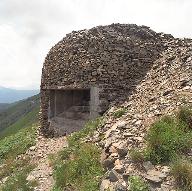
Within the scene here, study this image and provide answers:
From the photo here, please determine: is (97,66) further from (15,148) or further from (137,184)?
(137,184)

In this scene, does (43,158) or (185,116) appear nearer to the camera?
(185,116)

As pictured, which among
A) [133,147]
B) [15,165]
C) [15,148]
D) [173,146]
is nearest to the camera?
[173,146]

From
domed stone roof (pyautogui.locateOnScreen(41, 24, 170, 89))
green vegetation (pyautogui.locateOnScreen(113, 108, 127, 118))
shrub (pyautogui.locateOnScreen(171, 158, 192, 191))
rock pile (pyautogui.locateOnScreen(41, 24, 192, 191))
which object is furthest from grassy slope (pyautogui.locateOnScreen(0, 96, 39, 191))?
shrub (pyautogui.locateOnScreen(171, 158, 192, 191))

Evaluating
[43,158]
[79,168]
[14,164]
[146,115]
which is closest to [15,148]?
[14,164]

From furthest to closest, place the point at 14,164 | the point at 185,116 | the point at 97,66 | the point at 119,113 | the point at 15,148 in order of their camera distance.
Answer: the point at 15,148, the point at 97,66, the point at 14,164, the point at 119,113, the point at 185,116

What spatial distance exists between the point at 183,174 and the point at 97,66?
28.2 feet

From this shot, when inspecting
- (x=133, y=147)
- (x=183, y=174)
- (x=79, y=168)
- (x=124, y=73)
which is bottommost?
(x=79, y=168)

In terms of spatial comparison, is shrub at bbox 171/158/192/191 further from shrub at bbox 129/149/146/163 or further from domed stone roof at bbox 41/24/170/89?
domed stone roof at bbox 41/24/170/89

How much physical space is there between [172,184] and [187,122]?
2218 millimetres

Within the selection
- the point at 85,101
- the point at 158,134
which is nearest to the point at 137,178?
the point at 158,134

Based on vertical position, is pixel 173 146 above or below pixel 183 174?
above

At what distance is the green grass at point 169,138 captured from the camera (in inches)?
347

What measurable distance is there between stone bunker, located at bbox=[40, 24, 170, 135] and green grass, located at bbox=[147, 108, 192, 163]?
599 cm

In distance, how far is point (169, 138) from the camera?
9.09 m
